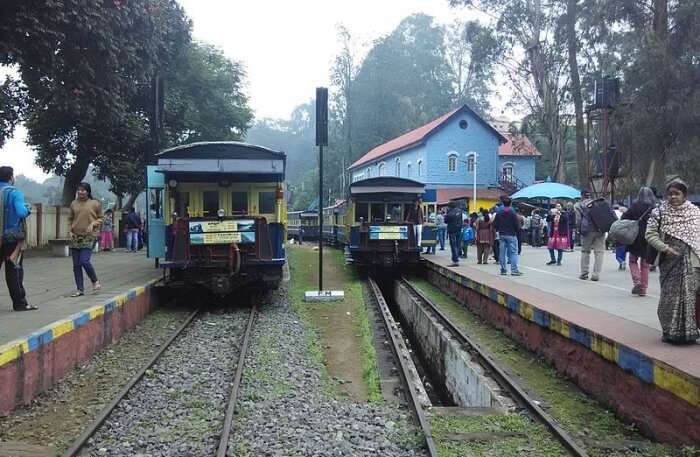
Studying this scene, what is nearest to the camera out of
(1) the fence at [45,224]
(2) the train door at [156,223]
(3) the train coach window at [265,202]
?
(3) the train coach window at [265,202]

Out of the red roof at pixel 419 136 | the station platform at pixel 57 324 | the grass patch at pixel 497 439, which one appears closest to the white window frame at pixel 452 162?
the red roof at pixel 419 136

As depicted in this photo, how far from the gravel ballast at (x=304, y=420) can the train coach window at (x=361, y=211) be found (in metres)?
10.1

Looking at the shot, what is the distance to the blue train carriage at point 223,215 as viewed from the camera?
436 inches

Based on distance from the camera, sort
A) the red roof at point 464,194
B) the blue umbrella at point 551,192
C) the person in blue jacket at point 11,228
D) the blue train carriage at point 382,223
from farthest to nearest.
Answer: the red roof at point 464,194 → the blue umbrella at point 551,192 → the blue train carriage at point 382,223 → the person in blue jacket at point 11,228

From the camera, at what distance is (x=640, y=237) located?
7.14m

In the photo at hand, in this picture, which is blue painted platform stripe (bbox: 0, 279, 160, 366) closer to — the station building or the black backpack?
the black backpack

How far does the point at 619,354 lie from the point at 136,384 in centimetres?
497

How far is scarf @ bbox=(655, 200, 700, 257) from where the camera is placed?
18.3 feet

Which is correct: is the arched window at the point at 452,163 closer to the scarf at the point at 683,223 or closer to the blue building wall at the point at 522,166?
the blue building wall at the point at 522,166

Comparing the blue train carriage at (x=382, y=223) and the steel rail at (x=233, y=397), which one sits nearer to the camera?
the steel rail at (x=233, y=397)

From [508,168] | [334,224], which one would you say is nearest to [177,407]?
[334,224]

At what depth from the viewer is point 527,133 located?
3331 cm

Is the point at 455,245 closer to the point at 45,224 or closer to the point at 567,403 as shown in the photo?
the point at 567,403

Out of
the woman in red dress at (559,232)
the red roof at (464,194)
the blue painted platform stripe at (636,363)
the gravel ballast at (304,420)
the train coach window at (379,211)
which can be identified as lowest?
the gravel ballast at (304,420)
